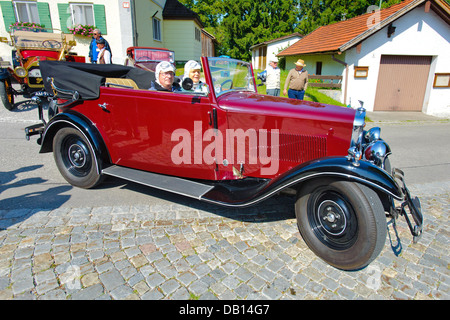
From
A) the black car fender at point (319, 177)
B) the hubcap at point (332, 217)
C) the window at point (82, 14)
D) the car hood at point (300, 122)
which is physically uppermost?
the window at point (82, 14)

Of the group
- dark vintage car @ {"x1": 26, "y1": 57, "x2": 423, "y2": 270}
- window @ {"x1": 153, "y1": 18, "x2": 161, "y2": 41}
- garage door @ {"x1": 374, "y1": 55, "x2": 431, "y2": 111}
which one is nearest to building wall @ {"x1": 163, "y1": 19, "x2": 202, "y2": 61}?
window @ {"x1": 153, "y1": 18, "x2": 161, "y2": 41}

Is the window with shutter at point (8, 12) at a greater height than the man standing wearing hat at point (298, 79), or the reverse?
the window with shutter at point (8, 12)

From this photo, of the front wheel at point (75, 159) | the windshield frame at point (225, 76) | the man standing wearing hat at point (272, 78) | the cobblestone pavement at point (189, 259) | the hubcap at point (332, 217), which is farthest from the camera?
the man standing wearing hat at point (272, 78)

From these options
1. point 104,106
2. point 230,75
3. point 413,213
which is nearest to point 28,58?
point 104,106

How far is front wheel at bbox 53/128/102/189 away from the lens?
149 inches

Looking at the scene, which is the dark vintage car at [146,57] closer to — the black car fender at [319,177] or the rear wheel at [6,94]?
the rear wheel at [6,94]

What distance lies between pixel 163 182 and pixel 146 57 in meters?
6.50

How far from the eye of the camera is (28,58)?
8.84 m

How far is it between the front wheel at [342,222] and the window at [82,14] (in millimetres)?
14495

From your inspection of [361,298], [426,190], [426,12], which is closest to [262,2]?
[426,12]

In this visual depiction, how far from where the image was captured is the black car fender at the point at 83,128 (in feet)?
11.8

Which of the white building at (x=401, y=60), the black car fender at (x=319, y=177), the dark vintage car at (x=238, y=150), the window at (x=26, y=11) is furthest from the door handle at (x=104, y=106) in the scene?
the window at (x=26, y=11)

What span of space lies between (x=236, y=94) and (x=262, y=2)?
1462 inches
